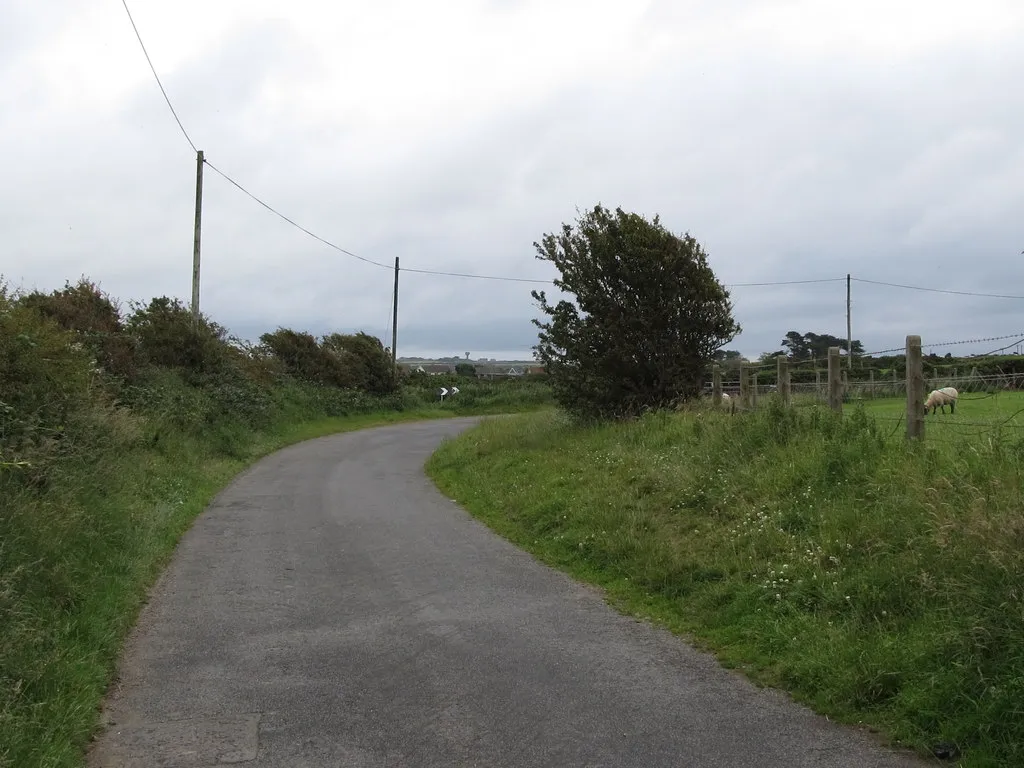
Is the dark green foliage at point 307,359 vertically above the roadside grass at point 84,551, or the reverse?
the dark green foliage at point 307,359

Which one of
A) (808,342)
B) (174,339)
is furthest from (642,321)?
(808,342)

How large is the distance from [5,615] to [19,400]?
A: 6142 millimetres

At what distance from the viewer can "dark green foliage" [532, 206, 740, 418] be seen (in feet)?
54.4

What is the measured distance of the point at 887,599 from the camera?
568cm

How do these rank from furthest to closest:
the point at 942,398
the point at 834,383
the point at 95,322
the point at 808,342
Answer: the point at 808,342 → the point at 95,322 → the point at 834,383 → the point at 942,398

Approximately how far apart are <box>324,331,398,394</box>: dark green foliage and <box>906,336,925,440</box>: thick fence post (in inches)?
1358

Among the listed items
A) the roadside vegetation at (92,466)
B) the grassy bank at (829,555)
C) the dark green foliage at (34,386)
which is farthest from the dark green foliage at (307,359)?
the grassy bank at (829,555)

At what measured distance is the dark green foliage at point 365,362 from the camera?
138 ft

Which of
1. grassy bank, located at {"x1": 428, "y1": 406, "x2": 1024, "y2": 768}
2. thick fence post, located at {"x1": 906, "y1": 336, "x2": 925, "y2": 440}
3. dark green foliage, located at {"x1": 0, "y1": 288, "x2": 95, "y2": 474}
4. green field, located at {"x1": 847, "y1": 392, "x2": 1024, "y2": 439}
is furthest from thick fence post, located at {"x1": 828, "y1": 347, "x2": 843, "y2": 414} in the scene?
dark green foliage, located at {"x1": 0, "y1": 288, "x2": 95, "y2": 474}

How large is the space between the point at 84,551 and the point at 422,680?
4217mm

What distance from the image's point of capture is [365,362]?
43.1 m

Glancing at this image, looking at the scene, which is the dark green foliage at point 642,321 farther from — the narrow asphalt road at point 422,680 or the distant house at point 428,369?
the distant house at point 428,369

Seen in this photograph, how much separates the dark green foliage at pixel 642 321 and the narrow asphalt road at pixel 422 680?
7650 mm

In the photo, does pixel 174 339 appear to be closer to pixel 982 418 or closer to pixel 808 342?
pixel 982 418
